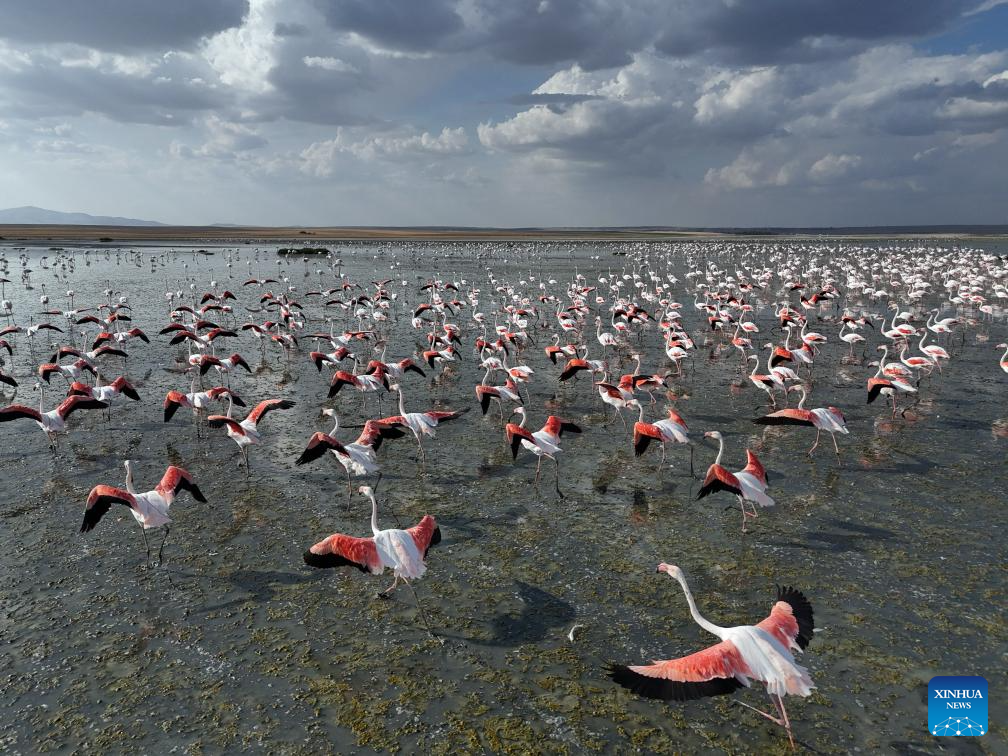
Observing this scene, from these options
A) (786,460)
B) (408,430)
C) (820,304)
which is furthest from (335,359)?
(820,304)

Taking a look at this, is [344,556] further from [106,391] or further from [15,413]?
[106,391]

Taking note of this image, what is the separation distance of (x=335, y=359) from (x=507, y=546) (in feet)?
→ 32.8

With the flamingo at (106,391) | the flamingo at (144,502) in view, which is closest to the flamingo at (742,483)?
the flamingo at (144,502)

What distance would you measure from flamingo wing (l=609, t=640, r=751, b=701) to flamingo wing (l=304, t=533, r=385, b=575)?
2.91 m

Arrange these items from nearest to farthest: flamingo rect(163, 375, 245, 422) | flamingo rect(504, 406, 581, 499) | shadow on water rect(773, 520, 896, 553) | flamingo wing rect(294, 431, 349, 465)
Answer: shadow on water rect(773, 520, 896, 553) < flamingo wing rect(294, 431, 349, 465) < flamingo rect(504, 406, 581, 499) < flamingo rect(163, 375, 245, 422)

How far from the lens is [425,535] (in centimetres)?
714

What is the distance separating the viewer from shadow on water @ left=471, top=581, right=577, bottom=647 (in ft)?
22.2

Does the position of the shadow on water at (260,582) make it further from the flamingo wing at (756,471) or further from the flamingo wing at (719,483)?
the flamingo wing at (756,471)

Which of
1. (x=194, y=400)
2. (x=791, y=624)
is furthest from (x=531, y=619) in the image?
(x=194, y=400)

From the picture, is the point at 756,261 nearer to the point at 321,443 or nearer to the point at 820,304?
the point at 820,304

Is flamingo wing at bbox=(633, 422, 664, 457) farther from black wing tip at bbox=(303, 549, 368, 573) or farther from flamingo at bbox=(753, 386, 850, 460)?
black wing tip at bbox=(303, 549, 368, 573)

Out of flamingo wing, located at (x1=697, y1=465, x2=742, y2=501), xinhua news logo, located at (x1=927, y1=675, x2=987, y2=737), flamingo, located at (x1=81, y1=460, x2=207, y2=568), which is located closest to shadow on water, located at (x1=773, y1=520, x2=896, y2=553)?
flamingo wing, located at (x1=697, y1=465, x2=742, y2=501)

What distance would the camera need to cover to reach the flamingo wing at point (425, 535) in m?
7.01

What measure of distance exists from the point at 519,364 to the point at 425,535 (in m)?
13.1
